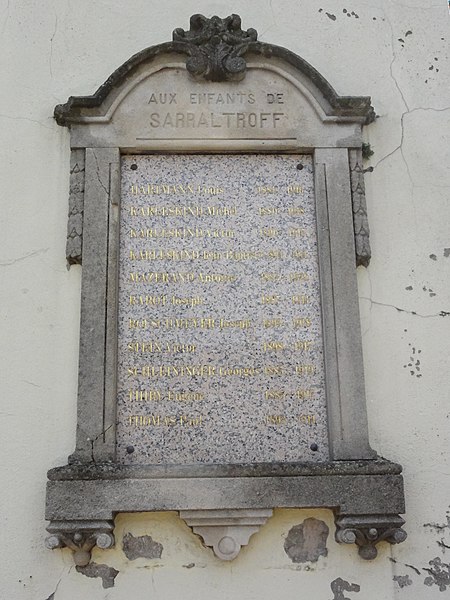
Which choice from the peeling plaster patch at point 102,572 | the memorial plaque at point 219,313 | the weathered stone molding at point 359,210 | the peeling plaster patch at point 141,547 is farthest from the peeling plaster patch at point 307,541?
the weathered stone molding at point 359,210

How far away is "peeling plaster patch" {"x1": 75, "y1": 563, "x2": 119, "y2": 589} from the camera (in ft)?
11.3

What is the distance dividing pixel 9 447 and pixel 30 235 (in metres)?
1.22

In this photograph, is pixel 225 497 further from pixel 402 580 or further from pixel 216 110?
pixel 216 110

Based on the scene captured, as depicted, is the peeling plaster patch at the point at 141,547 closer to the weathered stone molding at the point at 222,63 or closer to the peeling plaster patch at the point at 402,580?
the peeling plaster patch at the point at 402,580

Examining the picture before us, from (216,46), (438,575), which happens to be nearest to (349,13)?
(216,46)

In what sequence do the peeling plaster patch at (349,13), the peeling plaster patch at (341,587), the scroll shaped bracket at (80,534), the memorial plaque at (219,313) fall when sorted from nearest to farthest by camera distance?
the scroll shaped bracket at (80,534) → the peeling plaster patch at (341,587) → the memorial plaque at (219,313) → the peeling plaster patch at (349,13)

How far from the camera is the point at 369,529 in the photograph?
3414mm

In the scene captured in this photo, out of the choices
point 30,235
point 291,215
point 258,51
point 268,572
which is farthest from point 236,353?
point 258,51

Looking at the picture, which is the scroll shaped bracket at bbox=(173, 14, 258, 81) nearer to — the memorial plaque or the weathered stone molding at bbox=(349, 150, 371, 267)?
the memorial plaque

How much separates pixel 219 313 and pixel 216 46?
1.63 meters

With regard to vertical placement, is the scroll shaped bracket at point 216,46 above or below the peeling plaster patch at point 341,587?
above

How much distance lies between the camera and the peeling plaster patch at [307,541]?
11.5 feet

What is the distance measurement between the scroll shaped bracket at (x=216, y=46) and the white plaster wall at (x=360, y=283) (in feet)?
1.04

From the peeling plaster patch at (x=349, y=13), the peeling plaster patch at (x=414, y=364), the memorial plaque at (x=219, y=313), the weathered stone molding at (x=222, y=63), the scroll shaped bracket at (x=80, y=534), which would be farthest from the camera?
the peeling plaster patch at (x=349, y=13)
